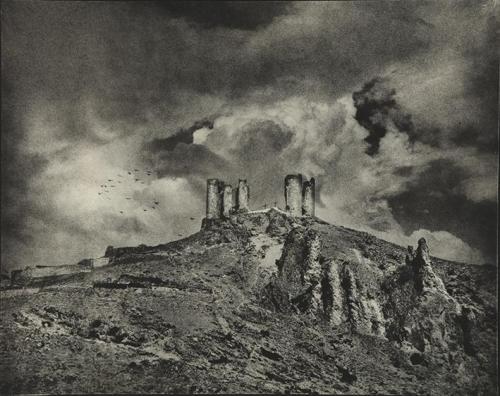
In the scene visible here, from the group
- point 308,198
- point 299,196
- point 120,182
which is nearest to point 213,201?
point 299,196

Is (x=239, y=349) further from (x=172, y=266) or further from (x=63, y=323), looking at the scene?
(x=172, y=266)

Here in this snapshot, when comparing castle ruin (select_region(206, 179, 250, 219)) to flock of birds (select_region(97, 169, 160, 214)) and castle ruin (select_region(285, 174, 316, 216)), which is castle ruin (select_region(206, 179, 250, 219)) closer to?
castle ruin (select_region(285, 174, 316, 216))

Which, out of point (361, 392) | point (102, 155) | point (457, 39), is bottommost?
point (361, 392)

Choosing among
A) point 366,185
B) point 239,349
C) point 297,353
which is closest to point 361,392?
point 297,353

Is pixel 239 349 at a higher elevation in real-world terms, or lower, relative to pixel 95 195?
lower

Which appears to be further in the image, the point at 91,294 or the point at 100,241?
the point at 91,294

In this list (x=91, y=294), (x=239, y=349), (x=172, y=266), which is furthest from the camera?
(x=172, y=266)

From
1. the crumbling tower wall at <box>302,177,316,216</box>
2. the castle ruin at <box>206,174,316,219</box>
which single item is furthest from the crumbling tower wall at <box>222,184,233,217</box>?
the crumbling tower wall at <box>302,177,316,216</box>
